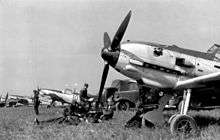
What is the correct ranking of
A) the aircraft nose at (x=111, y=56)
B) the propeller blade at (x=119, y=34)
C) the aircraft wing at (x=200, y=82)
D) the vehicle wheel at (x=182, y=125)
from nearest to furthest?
1. the vehicle wheel at (x=182, y=125)
2. the aircraft wing at (x=200, y=82)
3. the aircraft nose at (x=111, y=56)
4. the propeller blade at (x=119, y=34)

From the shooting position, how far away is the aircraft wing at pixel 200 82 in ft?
29.8

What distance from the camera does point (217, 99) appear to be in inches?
431

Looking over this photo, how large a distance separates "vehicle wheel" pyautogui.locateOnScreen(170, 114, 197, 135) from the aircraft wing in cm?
99

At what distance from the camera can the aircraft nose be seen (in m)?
10.0

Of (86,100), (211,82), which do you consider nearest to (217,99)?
(211,82)

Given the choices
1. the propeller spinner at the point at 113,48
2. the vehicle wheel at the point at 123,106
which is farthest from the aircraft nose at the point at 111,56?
the vehicle wheel at the point at 123,106

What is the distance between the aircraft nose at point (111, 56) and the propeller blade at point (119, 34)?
0.57 feet

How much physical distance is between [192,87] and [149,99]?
2625 mm

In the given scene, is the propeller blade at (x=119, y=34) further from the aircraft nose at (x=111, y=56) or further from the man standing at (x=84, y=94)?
the man standing at (x=84, y=94)

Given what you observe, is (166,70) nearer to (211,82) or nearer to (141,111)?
(211,82)

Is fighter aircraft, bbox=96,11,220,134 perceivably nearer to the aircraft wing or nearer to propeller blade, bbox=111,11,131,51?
the aircraft wing

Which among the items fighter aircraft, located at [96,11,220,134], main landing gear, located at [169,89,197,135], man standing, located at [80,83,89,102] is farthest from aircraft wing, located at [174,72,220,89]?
man standing, located at [80,83,89,102]

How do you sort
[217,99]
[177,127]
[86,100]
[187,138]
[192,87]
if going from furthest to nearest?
[86,100]
[217,99]
[192,87]
[177,127]
[187,138]

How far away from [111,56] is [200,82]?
2.65m
